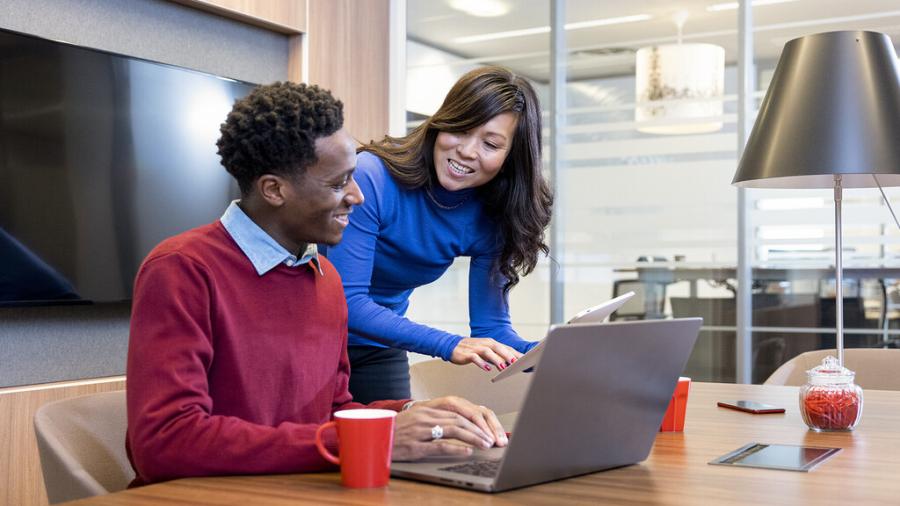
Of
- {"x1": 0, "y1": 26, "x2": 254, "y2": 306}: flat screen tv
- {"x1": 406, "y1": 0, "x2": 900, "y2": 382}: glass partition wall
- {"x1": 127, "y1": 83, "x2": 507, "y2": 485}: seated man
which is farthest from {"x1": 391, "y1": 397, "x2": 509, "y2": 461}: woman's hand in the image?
{"x1": 406, "y1": 0, "x2": 900, "y2": 382}: glass partition wall

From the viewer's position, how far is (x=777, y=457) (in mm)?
1230

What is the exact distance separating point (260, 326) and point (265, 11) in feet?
9.67

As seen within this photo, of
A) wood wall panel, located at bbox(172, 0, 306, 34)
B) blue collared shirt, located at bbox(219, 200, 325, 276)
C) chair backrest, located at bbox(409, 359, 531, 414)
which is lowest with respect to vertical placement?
chair backrest, located at bbox(409, 359, 531, 414)

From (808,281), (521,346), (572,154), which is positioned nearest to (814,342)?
(808,281)

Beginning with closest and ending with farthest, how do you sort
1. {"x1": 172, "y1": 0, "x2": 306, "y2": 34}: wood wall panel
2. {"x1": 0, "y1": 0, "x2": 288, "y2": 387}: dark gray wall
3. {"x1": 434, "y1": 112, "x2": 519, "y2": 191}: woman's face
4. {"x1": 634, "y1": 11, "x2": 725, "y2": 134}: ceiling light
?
{"x1": 434, "y1": 112, "x2": 519, "y2": 191}: woman's face
{"x1": 0, "y1": 0, "x2": 288, "y2": 387}: dark gray wall
{"x1": 172, "y1": 0, "x2": 306, "y2": 34}: wood wall panel
{"x1": 634, "y1": 11, "x2": 725, "y2": 134}: ceiling light

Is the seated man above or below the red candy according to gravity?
above

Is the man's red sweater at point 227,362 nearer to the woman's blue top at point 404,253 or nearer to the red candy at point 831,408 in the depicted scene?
the woman's blue top at point 404,253

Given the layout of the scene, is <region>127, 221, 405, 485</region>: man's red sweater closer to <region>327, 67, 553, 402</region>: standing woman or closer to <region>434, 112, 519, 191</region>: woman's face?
<region>327, 67, 553, 402</region>: standing woman

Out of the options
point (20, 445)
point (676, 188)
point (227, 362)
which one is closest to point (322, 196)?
point (227, 362)

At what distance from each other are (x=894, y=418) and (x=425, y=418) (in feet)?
3.08

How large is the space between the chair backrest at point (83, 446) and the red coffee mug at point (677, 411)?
0.79 metres

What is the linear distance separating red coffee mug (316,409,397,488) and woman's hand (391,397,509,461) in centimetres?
9

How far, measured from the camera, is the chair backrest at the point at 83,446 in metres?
1.17

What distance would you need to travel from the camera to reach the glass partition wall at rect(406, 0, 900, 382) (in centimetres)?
420
